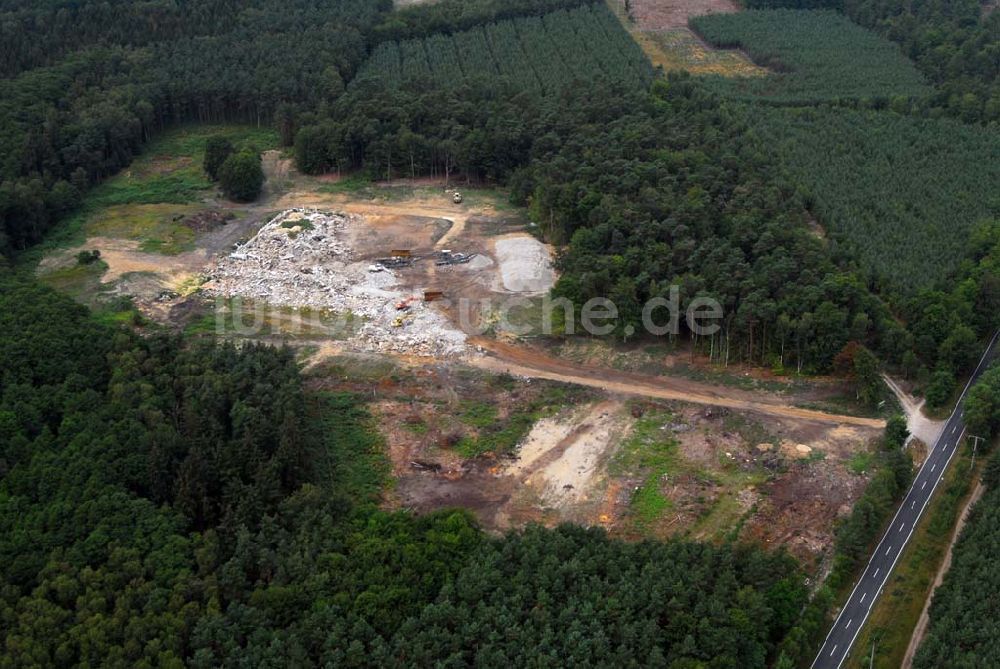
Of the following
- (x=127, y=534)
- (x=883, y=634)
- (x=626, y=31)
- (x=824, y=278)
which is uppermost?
(x=626, y=31)

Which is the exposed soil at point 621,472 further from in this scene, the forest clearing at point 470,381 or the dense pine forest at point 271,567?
the dense pine forest at point 271,567

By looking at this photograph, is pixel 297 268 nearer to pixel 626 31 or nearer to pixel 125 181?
pixel 125 181

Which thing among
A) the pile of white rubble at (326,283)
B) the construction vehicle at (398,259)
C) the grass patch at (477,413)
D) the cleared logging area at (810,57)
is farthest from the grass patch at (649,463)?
the cleared logging area at (810,57)

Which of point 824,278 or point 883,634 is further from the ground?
point 824,278

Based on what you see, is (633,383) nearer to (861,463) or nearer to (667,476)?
(667,476)

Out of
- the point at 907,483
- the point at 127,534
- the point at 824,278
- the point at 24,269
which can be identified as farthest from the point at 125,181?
the point at 907,483

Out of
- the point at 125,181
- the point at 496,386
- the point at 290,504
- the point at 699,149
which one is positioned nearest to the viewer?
the point at 290,504

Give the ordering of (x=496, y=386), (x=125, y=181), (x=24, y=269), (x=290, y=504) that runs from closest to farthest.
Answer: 1. (x=290, y=504)
2. (x=496, y=386)
3. (x=24, y=269)
4. (x=125, y=181)

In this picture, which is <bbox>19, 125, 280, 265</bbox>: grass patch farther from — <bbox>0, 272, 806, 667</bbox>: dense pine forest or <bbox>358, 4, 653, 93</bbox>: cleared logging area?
<bbox>0, 272, 806, 667</bbox>: dense pine forest
